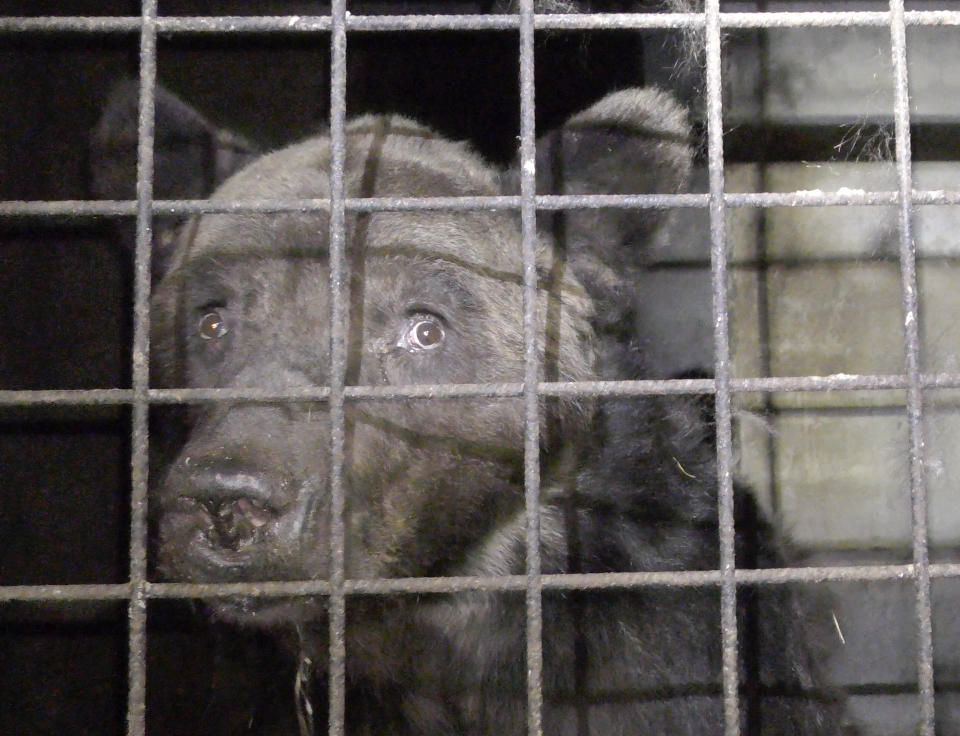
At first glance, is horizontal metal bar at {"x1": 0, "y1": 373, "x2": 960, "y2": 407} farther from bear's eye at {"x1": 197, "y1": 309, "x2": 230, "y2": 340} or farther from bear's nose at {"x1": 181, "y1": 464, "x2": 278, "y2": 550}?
bear's eye at {"x1": 197, "y1": 309, "x2": 230, "y2": 340}

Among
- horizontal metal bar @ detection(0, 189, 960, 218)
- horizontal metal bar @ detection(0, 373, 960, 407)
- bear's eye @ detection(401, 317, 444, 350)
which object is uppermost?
horizontal metal bar @ detection(0, 189, 960, 218)

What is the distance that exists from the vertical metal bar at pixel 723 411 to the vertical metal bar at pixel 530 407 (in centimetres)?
39

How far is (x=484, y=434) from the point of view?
120 inches

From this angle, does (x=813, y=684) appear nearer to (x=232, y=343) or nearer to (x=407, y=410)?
(x=407, y=410)

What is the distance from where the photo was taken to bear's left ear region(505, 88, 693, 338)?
9.15 ft

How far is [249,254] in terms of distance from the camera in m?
3.04

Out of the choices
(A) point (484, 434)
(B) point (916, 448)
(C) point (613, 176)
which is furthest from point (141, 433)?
(C) point (613, 176)

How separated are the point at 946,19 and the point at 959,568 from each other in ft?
4.02

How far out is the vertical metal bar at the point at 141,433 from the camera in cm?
189

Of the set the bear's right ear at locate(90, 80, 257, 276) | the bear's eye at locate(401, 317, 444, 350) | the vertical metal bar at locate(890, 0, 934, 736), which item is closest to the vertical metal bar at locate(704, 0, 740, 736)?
the vertical metal bar at locate(890, 0, 934, 736)

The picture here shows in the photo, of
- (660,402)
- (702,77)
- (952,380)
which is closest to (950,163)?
(702,77)

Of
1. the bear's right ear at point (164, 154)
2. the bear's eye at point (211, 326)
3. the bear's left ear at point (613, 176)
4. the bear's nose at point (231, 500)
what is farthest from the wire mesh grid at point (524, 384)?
the bear's right ear at point (164, 154)

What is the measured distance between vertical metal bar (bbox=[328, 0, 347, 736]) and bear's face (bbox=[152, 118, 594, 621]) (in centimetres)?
34

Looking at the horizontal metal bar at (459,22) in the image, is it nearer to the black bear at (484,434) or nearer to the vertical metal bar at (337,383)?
the vertical metal bar at (337,383)
